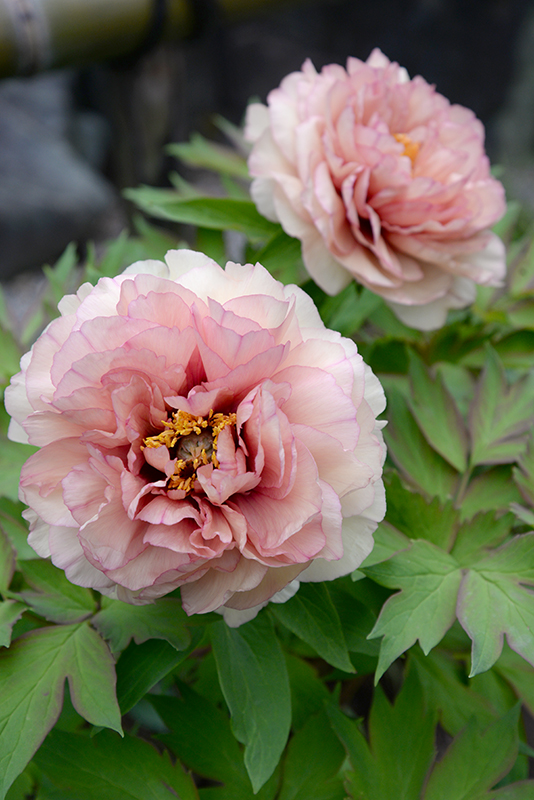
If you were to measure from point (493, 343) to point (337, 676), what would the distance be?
39 centimetres

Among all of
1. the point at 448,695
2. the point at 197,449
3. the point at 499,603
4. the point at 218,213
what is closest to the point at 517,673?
the point at 448,695

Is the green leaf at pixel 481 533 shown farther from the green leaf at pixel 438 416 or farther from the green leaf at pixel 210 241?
the green leaf at pixel 210 241

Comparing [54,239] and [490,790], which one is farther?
[54,239]

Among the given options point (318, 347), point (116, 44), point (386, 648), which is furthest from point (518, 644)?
point (116, 44)

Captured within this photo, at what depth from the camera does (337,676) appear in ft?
1.83

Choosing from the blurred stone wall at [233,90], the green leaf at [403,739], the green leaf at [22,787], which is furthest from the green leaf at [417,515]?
the blurred stone wall at [233,90]

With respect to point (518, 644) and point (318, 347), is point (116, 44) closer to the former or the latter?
point (318, 347)

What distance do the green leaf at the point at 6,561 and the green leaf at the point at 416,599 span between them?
0.25 metres

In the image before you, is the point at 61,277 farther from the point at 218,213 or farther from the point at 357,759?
the point at 357,759

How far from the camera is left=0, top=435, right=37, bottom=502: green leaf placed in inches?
21.3

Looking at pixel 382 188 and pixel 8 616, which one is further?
pixel 382 188

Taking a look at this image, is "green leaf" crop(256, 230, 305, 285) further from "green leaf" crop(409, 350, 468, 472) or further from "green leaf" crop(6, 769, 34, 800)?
"green leaf" crop(6, 769, 34, 800)

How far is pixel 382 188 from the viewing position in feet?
1.86

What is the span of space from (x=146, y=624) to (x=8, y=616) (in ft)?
0.32
